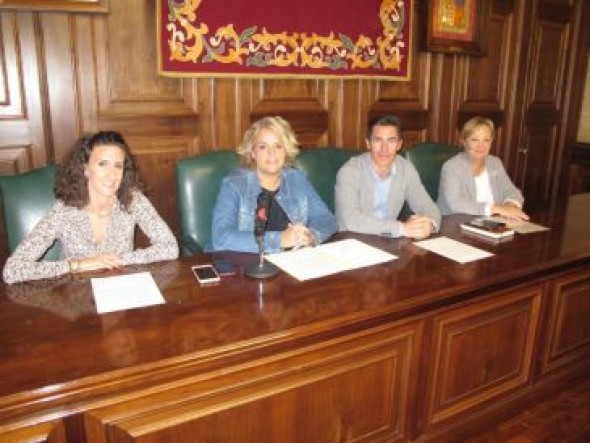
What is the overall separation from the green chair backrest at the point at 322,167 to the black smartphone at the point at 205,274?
1018mm

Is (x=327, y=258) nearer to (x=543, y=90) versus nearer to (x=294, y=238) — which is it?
(x=294, y=238)

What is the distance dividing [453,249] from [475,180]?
102 centimetres

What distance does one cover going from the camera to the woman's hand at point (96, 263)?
5.09 ft

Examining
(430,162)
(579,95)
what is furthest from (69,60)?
(579,95)

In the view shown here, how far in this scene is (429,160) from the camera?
2.92 m

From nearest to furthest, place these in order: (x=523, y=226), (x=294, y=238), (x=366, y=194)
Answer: (x=294, y=238)
(x=523, y=226)
(x=366, y=194)

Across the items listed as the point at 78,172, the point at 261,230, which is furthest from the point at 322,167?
the point at 78,172

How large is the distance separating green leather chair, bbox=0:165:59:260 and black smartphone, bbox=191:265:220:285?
66 centimetres

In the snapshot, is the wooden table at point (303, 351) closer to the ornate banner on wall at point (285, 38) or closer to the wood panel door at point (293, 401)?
the wood panel door at point (293, 401)

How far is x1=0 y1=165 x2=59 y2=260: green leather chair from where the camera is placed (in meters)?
1.86

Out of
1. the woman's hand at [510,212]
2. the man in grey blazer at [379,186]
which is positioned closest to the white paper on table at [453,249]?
the man in grey blazer at [379,186]

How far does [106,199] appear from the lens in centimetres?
176

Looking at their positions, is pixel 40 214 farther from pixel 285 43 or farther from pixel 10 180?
pixel 285 43

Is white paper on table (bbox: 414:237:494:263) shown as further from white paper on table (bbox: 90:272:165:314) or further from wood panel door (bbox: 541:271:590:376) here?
white paper on table (bbox: 90:272:165:314)
